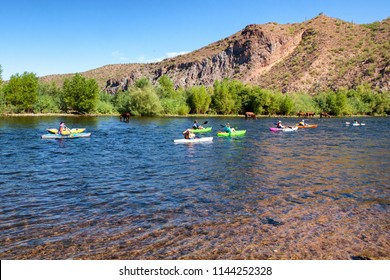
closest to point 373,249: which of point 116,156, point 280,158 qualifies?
point 280,158

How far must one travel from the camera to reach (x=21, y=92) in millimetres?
86000

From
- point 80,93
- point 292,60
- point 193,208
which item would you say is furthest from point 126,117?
point 292,60

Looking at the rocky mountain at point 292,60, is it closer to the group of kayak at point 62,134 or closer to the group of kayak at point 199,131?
the group of kayak at point 199,131

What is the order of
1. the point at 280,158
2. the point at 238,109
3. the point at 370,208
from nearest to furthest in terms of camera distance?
the point at 370,208 < the point at 280,158 < the point at 238,109

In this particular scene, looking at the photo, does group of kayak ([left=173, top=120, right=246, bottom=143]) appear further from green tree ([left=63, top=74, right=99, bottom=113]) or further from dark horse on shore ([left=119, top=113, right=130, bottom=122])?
green tree ([left=63, top=74, right=99, bottom=113])

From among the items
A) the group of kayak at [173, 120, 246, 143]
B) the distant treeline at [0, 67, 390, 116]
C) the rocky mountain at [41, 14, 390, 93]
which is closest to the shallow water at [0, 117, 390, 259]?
the group of kayak at [173, 120, 246, 143]

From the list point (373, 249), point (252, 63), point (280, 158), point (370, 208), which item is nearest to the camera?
point (373, 249)

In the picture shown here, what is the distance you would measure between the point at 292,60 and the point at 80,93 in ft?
338

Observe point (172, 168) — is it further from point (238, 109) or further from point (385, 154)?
point (238, 109)

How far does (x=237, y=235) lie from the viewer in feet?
32.3

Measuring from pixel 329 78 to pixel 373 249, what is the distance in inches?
5474

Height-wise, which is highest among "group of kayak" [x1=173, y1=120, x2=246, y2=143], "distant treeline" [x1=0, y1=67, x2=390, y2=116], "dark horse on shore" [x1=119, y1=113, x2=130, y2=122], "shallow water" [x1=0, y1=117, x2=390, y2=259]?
"distant treeline" [x1=0, y1=67, x2=390, y2=116]

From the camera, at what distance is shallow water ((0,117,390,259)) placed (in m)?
8.97

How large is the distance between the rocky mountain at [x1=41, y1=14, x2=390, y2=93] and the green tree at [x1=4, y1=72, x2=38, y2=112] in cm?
8111
